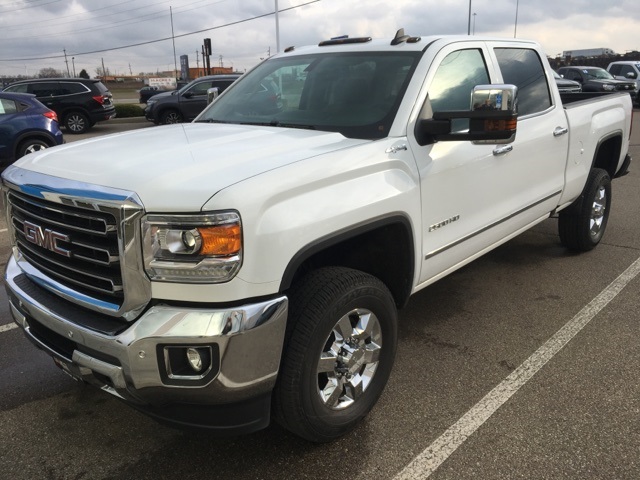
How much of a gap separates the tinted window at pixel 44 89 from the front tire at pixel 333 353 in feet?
55.2

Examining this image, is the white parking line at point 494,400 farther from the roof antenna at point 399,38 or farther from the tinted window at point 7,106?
the tinted window at point 7,106

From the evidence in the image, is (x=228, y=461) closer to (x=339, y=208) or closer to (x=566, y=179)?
(x=339, y=208)

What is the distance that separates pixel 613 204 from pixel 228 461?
21.7 feet

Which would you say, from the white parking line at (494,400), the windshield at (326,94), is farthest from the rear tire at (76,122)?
the white parking line at (494,400)

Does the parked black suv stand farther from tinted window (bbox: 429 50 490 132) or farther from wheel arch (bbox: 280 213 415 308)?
wheel arch (bbox: 280 213 415 308)

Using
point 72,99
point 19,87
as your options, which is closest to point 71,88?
point 72,99

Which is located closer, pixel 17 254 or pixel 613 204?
pixel 17 254

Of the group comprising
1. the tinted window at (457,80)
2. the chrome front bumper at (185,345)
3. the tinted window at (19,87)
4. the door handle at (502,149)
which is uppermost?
the tinted window at (457,80)

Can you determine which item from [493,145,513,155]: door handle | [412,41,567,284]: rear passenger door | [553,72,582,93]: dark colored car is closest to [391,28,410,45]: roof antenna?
[412,41,567,284]: rear passenger door

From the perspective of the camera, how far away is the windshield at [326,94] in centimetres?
316

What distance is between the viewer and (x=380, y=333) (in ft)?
9.31

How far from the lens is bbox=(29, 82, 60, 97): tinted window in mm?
16567

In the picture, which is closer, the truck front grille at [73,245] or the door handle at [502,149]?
the truck front grille at [73,245]

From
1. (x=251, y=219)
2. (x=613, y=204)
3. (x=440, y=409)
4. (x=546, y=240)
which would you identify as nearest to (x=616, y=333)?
(x=440, y=409)
